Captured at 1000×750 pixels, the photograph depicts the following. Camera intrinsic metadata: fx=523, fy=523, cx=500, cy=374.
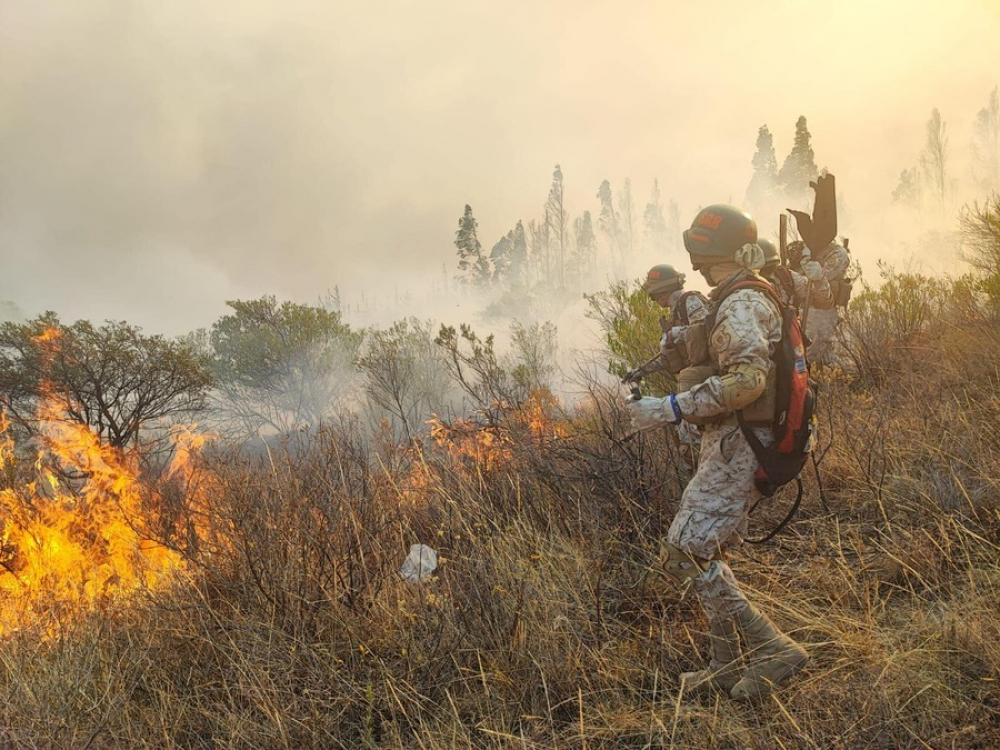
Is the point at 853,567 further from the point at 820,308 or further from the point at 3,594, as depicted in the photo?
the point at 3,594

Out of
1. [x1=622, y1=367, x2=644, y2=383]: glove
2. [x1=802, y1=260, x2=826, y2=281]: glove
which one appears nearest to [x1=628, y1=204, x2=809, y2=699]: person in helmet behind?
[x1=622, y1=367, x2=644, y2=383]: glove

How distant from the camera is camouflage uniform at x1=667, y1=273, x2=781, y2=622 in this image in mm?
2043

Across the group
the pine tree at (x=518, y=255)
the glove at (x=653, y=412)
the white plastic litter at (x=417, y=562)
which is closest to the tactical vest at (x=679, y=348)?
the glove at (x=653, y=412)

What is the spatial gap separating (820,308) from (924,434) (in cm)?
299

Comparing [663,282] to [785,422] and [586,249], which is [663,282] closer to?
[785,422]

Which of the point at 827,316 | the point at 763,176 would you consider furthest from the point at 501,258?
the point at 827,316

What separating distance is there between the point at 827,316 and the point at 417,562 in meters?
5.90

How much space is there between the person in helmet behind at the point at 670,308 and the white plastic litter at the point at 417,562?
1661mm

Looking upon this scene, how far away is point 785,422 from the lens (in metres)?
2.10

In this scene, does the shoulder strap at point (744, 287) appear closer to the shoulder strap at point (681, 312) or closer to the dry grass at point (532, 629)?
the dry grass at point (532, 629)

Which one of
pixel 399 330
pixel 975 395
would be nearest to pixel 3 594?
pixel 975 395

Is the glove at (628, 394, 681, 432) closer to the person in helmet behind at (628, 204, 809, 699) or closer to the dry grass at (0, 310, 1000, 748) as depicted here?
the person in helmet behind at (628, 204, 809, 699)

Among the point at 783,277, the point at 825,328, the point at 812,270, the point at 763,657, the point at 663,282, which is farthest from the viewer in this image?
the point at 825,328

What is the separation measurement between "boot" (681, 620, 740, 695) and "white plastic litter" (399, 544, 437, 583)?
156cm
